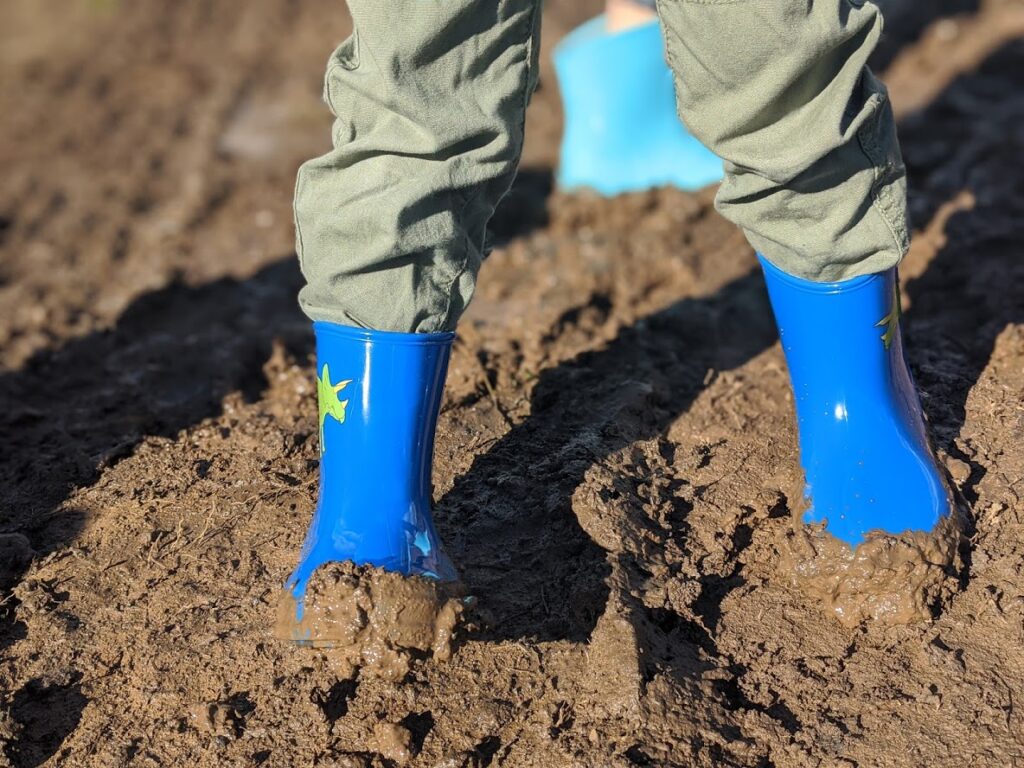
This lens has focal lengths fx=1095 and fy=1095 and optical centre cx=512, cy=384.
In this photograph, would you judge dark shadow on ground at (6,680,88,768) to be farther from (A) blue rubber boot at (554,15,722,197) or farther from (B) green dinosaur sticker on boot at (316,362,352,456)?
(A) blue rubber boot at (554,15,722,197)

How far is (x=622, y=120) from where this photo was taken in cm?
299

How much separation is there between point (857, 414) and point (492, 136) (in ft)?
1.99

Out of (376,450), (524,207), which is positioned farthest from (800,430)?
(524,207)

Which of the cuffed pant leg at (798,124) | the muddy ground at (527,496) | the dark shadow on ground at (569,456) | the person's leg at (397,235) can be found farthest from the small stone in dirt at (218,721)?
the cuffed pant leg at (798,124)

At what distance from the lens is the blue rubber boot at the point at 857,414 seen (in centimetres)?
142

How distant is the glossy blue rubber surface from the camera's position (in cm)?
134

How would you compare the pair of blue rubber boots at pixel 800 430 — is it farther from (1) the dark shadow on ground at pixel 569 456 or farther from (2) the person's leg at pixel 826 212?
(1) the dark shadow on ground at pixel 569 456

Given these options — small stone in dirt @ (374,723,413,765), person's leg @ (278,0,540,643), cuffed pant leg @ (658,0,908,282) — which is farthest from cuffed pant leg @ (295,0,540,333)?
small stone in dirt @ (374,723,413,765)

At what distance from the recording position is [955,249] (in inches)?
89.9

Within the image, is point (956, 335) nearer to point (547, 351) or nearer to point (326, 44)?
point (547, 351)

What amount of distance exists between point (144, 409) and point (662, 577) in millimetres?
Answer: 1063

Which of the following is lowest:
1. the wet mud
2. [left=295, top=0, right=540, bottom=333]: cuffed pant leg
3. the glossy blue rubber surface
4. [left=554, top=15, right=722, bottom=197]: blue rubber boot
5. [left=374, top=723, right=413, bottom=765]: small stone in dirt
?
[left=554, top=15, right=722, bottom=197]: blue rubber boot

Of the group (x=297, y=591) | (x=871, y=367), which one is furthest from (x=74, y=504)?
(x=871, y=367)

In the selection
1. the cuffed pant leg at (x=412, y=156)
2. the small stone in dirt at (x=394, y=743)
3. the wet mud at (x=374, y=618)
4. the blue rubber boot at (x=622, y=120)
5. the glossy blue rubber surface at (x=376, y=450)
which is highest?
the cuffed pant leg at (x=412, y=156)
